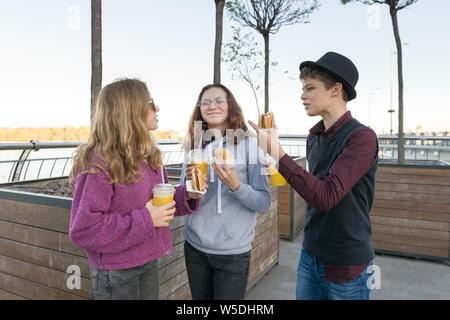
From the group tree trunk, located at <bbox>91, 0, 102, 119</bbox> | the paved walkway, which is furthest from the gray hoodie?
tree trunk, located at <bbox>91, 0, 102, 119</bbox>

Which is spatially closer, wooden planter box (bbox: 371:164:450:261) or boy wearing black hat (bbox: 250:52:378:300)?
boy wearing black hat (bbox: 250:52:378:300)

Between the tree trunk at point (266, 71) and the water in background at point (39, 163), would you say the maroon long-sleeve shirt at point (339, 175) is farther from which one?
the tree trunk at point (266, 71)

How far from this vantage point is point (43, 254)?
2.11 metres

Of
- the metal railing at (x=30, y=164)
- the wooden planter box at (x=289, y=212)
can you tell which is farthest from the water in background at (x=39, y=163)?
the wooden planter box at (x=289, y=212)

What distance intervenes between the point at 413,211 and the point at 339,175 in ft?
11.4

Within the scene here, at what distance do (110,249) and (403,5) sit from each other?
668 centimetres

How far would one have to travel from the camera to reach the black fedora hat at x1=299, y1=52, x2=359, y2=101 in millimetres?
1428

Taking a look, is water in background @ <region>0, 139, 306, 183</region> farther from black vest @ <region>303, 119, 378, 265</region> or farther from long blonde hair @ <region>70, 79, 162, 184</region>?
black vest @ <region>303, 119, 378, 265</region>

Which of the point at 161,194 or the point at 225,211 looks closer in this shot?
the point at 161,194

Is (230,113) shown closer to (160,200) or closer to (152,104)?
(152,104)

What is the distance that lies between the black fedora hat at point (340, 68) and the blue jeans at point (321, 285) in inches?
30.2

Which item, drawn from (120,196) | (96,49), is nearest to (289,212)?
(96,49)

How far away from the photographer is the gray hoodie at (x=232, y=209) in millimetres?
1707
